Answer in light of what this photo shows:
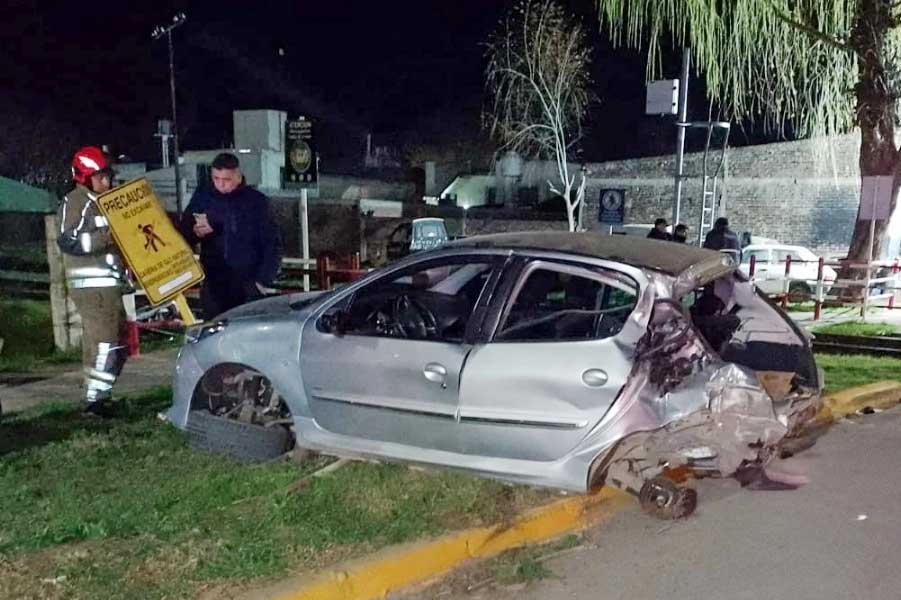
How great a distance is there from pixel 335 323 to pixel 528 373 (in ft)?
3.88

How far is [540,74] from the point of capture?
26984 mm

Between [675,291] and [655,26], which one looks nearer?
[675,291]

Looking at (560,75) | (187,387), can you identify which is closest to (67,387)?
(187,387)

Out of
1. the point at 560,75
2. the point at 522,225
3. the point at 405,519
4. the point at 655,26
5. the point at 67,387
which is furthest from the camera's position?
the point at 522,225

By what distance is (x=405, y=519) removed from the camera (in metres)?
4.70

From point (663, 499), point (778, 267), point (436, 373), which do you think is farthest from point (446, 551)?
point (778, 267)

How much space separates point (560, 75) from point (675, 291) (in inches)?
917

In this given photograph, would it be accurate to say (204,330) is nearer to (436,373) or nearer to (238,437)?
(238,437)

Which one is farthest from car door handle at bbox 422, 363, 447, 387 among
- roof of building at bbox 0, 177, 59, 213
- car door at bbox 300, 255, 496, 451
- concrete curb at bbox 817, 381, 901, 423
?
roof of building at bbox 0, 177, 59, 213

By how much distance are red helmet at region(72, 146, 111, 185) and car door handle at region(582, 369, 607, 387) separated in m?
3.71

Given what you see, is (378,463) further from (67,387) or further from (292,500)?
(67,387)

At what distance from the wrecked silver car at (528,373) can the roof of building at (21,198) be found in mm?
18491

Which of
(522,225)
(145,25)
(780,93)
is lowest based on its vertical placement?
(522,225)

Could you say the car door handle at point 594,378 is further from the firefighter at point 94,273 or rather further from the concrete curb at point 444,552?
the firefighter at point 94,273
